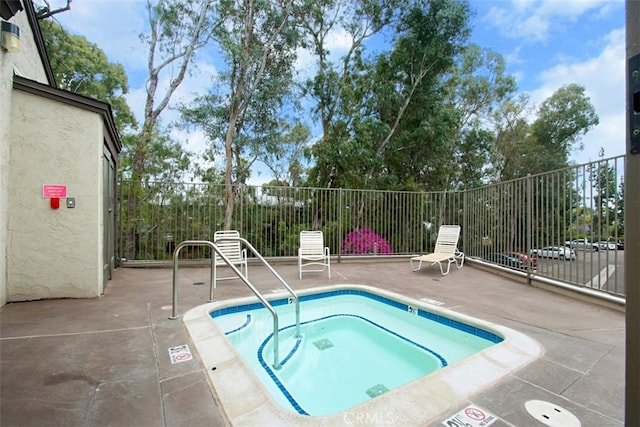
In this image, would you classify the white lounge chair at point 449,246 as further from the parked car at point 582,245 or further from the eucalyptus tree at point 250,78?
the eucalyptus tree at point 250,78

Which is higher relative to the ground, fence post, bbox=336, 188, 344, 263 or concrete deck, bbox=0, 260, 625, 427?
fence post, bbox=336, 188, 344, 263

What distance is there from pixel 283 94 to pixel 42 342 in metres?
10.5

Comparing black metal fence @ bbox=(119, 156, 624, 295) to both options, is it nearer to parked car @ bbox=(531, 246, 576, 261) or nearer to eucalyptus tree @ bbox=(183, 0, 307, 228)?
parked car @ bbox=(531, 246, 576, 261)

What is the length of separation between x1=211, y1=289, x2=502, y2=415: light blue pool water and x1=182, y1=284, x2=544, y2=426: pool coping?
20.4 inches

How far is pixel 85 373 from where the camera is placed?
7.18 ft

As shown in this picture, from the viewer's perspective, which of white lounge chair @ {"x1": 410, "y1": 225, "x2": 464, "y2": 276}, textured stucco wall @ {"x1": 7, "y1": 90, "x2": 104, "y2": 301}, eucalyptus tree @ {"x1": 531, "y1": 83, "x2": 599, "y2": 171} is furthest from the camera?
eucalyptus tree @ {"x1": 531, "y1": 83, "x2": 599, "y2": 171}

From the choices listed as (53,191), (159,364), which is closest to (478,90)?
(53,191)

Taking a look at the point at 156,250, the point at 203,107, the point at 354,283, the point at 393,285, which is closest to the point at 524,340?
the point at 393,285

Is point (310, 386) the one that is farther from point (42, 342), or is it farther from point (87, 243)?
point (87, 243)

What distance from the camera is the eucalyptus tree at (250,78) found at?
1041 cm

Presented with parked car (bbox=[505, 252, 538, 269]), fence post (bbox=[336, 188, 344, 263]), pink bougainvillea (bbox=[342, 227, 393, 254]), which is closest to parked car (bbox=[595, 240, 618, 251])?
parked car (bbox=[505, 252, 538, 269])

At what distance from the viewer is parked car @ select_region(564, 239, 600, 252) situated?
4152mm

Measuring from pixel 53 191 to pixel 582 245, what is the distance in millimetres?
7204

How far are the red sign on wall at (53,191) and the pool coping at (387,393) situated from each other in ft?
8.58
